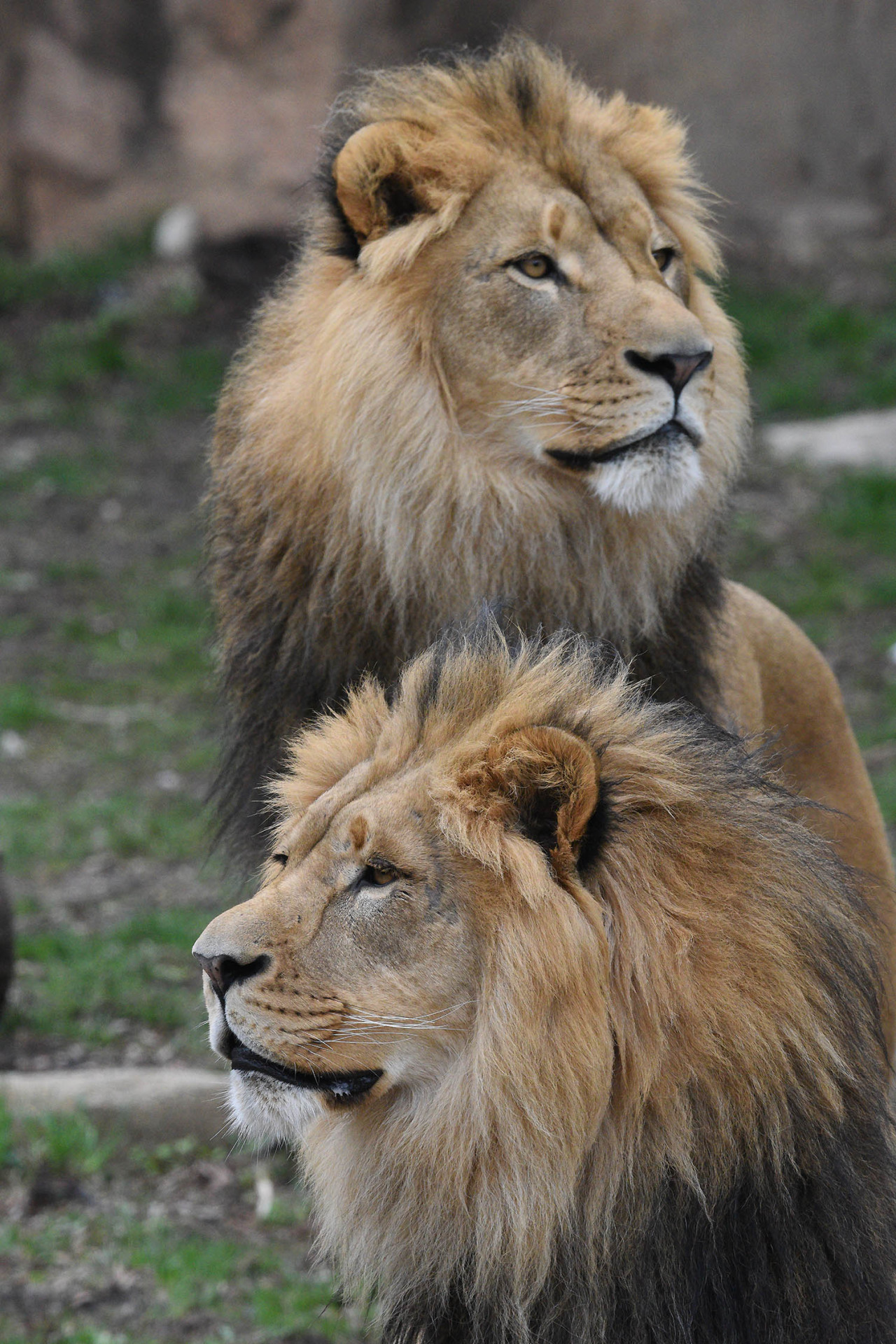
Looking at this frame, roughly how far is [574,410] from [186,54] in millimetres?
7860

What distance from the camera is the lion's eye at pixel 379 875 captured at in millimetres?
2275

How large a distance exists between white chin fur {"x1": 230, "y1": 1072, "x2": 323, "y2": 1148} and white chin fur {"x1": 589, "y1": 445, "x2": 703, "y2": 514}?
4.61 ft

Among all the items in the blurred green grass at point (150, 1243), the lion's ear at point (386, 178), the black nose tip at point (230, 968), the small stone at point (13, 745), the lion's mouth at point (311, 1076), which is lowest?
the blurred green grass at point (150, 1243)

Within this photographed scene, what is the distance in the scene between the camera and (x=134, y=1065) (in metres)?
4.72

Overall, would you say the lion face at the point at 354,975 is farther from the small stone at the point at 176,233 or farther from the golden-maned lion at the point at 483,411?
the small stone at the point at 176,233

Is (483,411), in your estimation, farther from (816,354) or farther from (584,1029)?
(816,354)

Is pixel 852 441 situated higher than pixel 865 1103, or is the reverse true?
pixel 852 441

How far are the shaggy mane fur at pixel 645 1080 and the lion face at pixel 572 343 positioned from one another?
85 centimetres

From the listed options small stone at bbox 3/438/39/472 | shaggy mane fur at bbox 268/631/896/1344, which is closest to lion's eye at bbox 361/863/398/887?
shaggy mane fur at bbox 268/631/896/1344

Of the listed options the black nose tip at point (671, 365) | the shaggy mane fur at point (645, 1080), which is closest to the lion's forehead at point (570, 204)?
the black nose tip at point (671, 365)

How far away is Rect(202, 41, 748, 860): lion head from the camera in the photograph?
3.13 m

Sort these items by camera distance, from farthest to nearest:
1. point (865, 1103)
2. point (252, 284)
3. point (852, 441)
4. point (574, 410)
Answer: point (252, 284) → point (852, 441) → point (574, 410) → point (865, 1103)

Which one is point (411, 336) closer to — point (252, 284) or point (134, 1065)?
point (134, 1065)

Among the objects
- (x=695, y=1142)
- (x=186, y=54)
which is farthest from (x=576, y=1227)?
(x=186, y=54)
